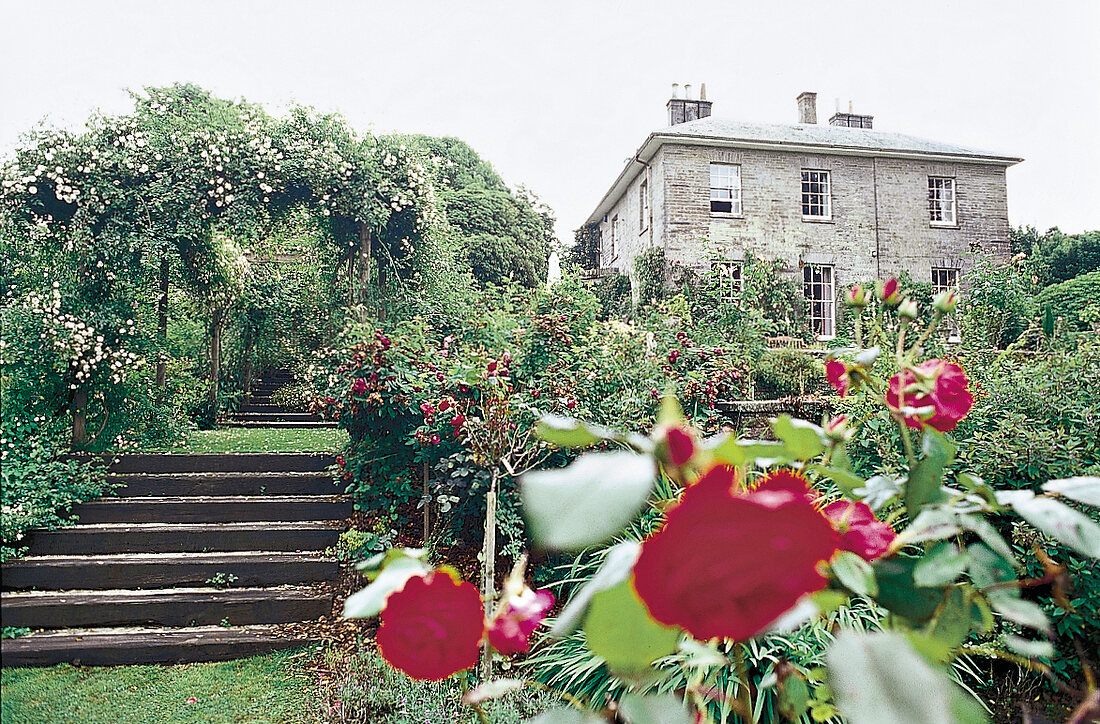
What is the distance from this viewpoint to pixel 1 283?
141cm

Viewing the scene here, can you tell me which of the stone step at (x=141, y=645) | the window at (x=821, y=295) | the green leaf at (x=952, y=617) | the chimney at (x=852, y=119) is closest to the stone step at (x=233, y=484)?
the stone step at (x=141, y=645)

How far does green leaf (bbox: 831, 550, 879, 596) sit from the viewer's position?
47 centimetres

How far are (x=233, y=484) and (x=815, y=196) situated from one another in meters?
10.8

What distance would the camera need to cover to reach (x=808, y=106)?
1353 centimetres

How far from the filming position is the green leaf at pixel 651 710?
0.53 meters

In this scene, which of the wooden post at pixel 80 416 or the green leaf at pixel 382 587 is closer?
the green leaf at pixel 382 587

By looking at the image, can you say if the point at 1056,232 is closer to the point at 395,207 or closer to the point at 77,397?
the point at 395,207

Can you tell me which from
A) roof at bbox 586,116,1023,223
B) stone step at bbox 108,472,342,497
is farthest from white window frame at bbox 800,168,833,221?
stone step at bbox 108,472,342,497

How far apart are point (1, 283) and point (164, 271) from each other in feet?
8.01

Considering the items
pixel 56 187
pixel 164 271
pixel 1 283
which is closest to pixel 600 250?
pixel 164 271

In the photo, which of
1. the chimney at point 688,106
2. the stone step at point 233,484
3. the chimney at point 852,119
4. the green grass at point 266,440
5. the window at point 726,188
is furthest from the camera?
the chimney at point 852,119

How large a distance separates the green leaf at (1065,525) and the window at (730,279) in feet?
23.5

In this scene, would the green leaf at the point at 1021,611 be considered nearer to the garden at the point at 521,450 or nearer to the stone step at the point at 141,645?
the garden at the point at 521,450

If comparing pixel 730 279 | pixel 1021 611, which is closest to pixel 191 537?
pixel 1021 611
